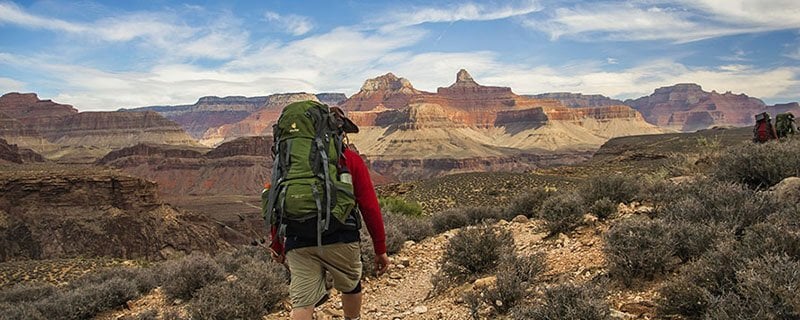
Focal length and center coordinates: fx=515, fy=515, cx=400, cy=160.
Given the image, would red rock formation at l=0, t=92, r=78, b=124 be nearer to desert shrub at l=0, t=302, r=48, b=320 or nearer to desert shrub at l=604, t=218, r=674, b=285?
desert shrub at l=0, t=302, r=48, b=320

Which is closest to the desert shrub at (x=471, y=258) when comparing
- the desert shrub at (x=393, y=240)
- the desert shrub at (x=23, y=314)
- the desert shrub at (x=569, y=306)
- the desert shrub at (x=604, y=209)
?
the desert shrub at (x=569, y=306)

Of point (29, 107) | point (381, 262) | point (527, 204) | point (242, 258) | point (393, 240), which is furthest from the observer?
point (29, 107)

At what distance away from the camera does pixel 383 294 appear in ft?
23.0

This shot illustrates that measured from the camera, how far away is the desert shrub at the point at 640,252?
182 inches

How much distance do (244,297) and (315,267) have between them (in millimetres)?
2281

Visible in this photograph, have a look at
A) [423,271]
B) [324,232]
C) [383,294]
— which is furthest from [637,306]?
[423,271]

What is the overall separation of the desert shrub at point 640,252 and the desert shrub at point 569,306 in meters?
0.90

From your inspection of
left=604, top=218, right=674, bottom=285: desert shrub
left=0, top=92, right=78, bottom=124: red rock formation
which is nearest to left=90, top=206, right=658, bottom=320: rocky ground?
left=604, top=218, right=674, bottom=285: desert shrub

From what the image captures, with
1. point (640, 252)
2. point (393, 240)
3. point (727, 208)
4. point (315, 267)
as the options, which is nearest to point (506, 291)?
point (640, 252)

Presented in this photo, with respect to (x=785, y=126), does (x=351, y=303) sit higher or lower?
lower

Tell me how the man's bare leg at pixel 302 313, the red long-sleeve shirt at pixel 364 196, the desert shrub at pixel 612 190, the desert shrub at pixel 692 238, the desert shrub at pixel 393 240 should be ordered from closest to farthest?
the man's bare leg at pixel 302 313 < the red long-sleeve shirt at pixel 364 196 < the desert shrub at pixel 692 238 < the desert shrub at pixel 393 240 < the desert shrub at pixel 612 190

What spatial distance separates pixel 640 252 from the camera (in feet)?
15.3

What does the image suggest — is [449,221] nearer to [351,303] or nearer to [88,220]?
[351,303]

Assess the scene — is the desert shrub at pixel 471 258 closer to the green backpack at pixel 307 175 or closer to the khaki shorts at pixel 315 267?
the khaki shorts at pixel 315 267
